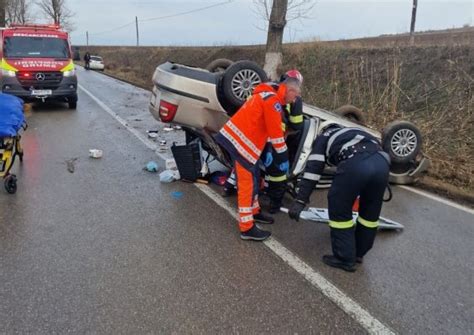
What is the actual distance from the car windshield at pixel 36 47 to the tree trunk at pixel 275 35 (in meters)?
5.92

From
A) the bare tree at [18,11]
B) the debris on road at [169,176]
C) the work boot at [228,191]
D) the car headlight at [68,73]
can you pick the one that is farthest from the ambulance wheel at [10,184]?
the bare tree at [18,11]

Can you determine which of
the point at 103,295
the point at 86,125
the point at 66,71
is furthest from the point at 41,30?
the point at 103,295

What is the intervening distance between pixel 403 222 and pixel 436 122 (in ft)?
13.3

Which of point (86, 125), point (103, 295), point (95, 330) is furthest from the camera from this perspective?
point (86, 125)

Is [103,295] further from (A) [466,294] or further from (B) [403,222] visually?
(B) [403,222]

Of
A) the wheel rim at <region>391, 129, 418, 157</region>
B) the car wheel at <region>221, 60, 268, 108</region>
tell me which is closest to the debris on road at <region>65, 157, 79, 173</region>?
the car wheel at <region>221, 60, 268, 108</region>

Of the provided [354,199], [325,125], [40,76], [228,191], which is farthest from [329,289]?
[40,76]

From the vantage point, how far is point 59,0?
60.9m

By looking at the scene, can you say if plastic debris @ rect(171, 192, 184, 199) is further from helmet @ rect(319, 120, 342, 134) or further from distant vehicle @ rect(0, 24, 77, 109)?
distant vehicle @ rect(0, 24, 77, 109)

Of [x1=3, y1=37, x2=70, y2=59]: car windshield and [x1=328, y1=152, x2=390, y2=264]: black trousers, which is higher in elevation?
[x1=3, y1=37, x2=70, y2=59]: car windshield

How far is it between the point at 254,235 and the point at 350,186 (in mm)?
1132

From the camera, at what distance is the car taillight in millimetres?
5516

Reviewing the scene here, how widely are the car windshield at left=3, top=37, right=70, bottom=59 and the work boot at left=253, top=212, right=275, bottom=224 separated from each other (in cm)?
1016

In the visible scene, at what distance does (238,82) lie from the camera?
5.29 metres
